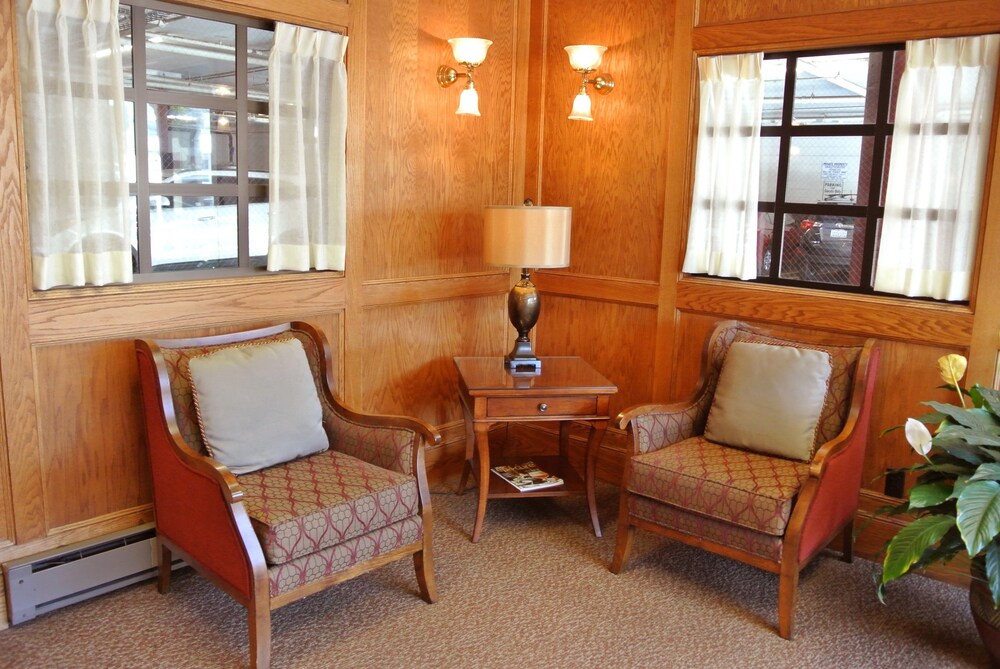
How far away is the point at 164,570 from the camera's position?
115 inches

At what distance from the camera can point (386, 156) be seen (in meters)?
3.61

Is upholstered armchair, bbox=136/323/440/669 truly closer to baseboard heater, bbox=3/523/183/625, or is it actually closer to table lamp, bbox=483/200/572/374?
baseboard heater, bbox=3/523/183/625

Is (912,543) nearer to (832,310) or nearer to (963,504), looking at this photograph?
(963,504)

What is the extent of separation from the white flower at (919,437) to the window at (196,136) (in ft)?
7.97

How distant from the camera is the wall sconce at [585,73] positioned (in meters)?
3.81

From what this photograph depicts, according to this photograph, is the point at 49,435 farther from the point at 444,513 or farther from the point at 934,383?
the point at 934,383

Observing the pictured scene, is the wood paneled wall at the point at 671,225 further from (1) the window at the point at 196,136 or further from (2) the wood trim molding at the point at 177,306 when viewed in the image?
(1) the window at the point at 196,136

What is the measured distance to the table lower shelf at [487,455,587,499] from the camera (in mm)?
3465

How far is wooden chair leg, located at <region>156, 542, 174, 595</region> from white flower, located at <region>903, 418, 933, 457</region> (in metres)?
2.50

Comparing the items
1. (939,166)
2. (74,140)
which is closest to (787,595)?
(939,166)

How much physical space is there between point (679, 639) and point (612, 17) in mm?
2784

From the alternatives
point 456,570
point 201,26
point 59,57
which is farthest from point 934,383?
point 59,57

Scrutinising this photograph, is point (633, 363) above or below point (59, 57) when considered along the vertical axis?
below

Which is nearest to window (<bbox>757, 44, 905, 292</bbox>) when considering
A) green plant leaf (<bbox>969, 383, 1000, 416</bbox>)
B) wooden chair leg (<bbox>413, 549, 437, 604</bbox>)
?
green plant leaf (<bbox>969, 383, 1000, 416</bbox>)
